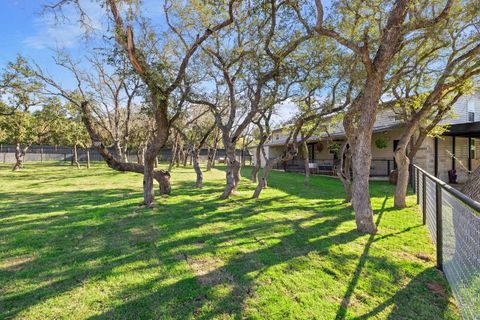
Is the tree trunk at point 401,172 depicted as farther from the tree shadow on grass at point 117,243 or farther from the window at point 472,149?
the window at point 472,149

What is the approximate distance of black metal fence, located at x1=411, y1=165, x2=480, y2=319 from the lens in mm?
2451

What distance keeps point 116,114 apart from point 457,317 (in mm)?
19103

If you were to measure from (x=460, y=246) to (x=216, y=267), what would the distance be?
9.61ft

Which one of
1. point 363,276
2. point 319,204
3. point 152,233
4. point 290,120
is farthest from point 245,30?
point 363,276

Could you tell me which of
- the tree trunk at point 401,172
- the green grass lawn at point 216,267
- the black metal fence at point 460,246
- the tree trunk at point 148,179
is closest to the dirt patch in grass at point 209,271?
the green grass lawn at point 216,267

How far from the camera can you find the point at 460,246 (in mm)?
3107

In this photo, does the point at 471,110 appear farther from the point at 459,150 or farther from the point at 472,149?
the point at 459,150

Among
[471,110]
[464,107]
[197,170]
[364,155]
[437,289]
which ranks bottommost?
[437,289]

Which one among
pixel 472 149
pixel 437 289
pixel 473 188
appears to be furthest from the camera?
pixel 472 149

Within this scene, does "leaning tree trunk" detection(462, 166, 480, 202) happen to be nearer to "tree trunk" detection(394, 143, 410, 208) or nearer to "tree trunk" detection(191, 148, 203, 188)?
"tree trunk" detection(394, 143, 410, 208)

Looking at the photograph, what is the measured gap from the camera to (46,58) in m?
14.8

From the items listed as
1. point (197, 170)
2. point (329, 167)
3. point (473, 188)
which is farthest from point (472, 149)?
point (197, 170)

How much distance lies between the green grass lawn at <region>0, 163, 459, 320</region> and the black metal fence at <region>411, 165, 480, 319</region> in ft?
0.58

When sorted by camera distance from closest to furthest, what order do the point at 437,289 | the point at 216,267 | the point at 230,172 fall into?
the point at 437,289, the point at 216,267, the point at 230,172
